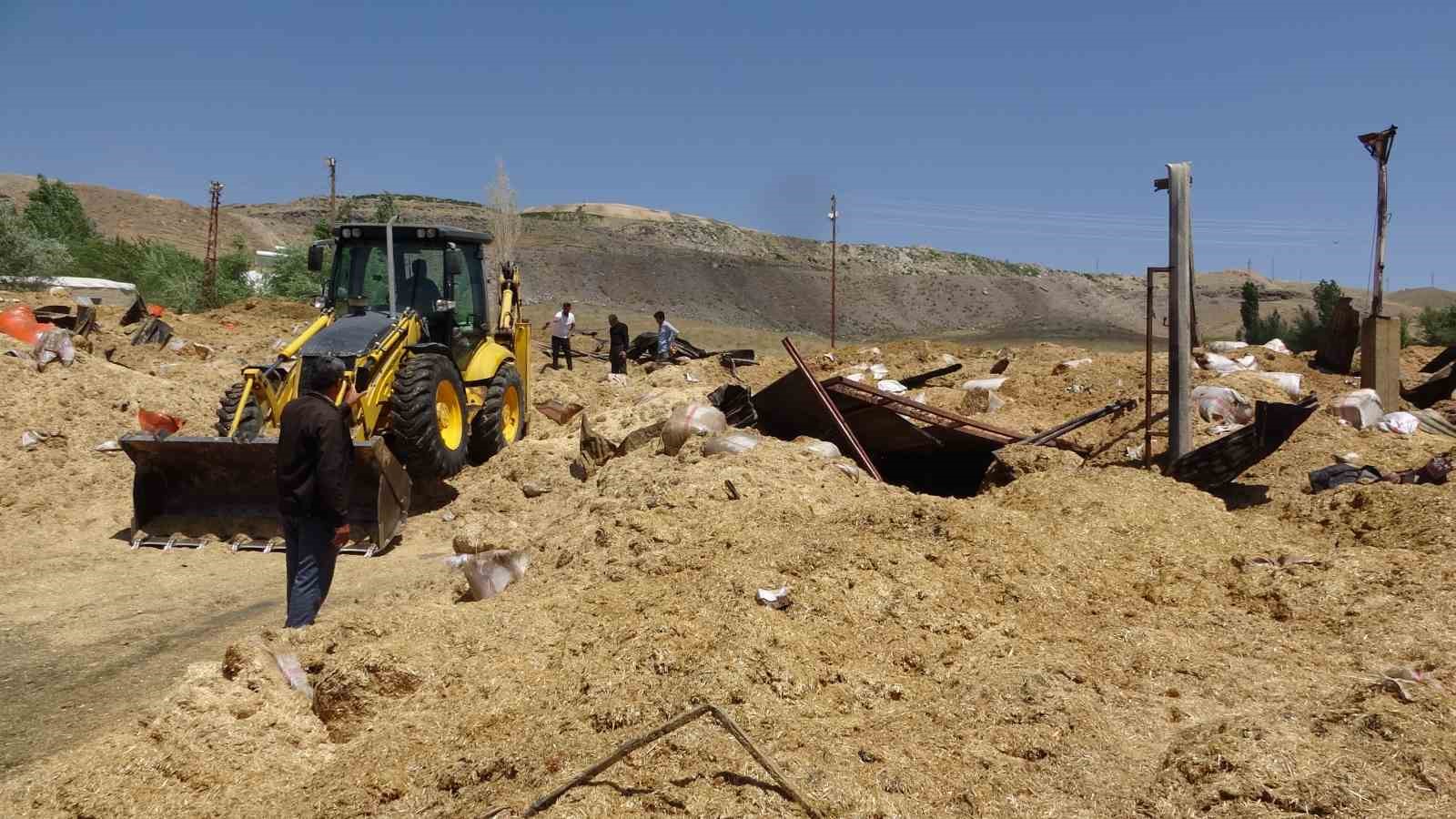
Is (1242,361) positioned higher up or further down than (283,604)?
higher up

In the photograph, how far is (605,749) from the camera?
3516 mm

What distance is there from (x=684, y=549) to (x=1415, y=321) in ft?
101

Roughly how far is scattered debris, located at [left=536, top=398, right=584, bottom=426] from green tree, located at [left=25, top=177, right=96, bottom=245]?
29.7 m

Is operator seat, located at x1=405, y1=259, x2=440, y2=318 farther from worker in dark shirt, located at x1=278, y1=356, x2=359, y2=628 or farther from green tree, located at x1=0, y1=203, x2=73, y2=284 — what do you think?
green tree, located at x1=0, y1=203, x2=73, y2=284

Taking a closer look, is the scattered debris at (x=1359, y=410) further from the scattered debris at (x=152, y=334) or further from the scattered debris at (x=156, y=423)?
the scattered debris at (x=152, y=334)

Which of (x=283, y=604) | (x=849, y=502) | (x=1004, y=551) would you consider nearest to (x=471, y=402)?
(x=283, y=604)

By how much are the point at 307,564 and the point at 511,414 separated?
16.8ft

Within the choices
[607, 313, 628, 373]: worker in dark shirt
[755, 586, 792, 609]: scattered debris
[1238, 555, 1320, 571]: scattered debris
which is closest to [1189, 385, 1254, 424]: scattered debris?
[1238, 555, 1320, 571]: scattered debris

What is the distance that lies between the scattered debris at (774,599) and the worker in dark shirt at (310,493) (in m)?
2.17

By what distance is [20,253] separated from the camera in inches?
963

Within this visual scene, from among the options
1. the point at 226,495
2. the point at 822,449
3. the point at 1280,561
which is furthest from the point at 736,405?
the point at 1280,561

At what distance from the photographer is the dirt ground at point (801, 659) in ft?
11.1

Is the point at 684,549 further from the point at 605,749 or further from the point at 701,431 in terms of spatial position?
the point at 701,431

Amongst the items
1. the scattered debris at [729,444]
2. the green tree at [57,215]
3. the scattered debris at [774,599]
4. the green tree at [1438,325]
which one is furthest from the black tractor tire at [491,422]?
the green tree at [57,215]
